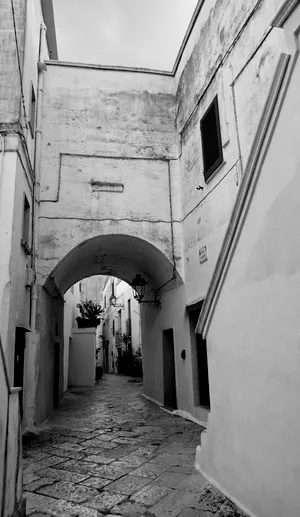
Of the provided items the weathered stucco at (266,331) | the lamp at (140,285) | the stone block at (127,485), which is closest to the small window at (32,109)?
the lamp at (140,285)

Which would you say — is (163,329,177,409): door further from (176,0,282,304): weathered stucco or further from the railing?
the railing

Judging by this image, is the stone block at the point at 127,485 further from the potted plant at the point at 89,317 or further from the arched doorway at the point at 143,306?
the potted plant at the point at 89,317

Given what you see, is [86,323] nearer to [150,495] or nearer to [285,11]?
[150,495]

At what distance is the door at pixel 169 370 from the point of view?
8.55m

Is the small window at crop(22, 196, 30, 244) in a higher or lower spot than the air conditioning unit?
higher

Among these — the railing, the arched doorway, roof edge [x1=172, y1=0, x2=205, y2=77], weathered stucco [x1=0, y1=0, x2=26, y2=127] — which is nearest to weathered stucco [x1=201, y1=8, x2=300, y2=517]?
the railing

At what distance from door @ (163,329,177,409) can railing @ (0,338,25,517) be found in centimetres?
590

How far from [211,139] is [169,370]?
197 inches

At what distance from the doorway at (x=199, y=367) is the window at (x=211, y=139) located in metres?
2.46

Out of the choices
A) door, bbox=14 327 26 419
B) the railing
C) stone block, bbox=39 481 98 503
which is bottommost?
stone block, bbox=39 481 98 503

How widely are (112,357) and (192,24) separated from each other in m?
19.8

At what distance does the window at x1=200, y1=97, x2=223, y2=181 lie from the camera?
6170 millimetres

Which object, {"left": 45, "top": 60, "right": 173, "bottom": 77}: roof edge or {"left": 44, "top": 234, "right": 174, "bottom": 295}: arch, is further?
{"left": 45, "top": 60, "right": 173, "bottom": 77}: roof edge

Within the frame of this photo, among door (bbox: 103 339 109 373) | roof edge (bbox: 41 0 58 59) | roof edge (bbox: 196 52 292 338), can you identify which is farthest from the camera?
door (bbox: 103 339 109 373)
